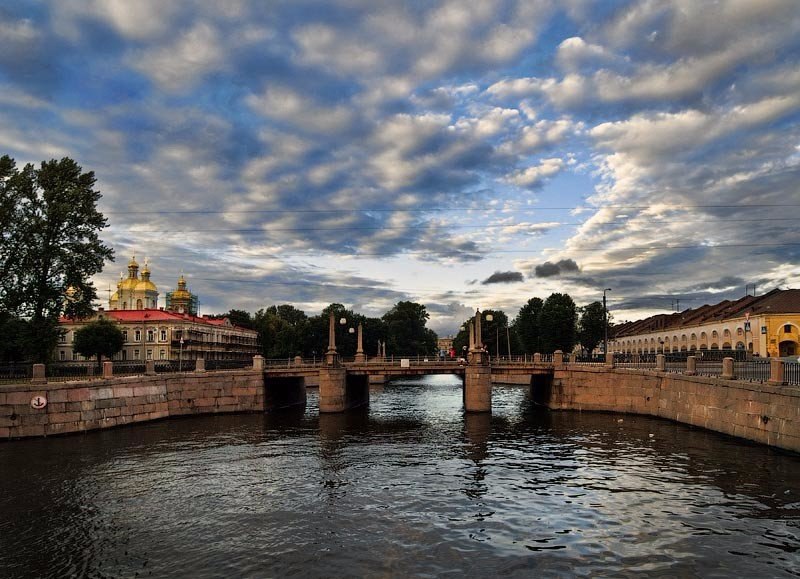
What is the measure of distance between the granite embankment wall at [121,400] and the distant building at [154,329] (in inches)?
1887

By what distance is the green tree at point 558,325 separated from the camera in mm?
100688

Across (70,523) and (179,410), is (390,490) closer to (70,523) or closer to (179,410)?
(70,523)

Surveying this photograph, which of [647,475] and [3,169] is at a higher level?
[3,169]

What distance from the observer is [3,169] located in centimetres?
4706

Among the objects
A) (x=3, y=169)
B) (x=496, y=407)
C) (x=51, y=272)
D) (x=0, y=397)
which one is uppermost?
(x=3, y=169)

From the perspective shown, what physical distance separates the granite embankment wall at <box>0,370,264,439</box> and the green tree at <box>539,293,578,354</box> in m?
62.4

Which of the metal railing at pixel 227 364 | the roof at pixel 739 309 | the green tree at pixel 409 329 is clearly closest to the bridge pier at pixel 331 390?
the metal railing at pixel 227 364

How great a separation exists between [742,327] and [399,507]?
78.8m

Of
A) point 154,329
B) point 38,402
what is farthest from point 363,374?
point 154,329

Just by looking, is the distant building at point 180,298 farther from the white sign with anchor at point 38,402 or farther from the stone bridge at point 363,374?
the white sign with anchor at point 38,402

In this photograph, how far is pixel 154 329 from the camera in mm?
107062

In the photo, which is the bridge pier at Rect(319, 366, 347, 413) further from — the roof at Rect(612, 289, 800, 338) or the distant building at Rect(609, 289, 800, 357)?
the roof at Rect(612, 289, 800, 338)

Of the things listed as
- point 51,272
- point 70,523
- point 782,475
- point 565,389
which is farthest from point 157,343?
point 782,475

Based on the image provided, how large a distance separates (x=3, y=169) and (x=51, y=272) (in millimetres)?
9067
